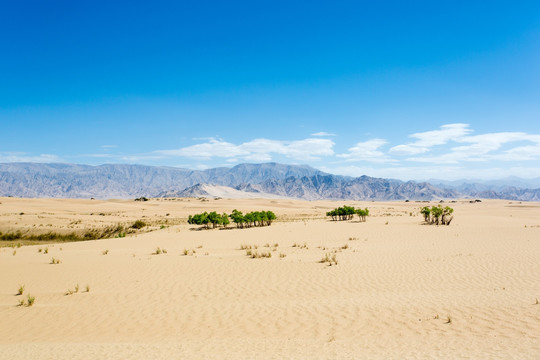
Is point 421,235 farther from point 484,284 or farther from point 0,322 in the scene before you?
point 0,322

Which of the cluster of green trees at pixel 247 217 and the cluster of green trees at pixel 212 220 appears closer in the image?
the cluster of green trees at pixel 212 220

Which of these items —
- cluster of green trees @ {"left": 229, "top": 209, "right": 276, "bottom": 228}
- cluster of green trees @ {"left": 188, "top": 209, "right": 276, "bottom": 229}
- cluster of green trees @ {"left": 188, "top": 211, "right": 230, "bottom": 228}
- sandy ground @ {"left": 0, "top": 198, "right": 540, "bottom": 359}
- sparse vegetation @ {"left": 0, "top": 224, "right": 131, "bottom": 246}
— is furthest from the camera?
cluster of green trees @ {"left": 229, "top": 209, "right": 276, "bottom": 228}

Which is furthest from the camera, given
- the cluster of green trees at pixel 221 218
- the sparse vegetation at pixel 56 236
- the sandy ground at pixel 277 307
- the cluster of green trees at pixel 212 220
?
the cluster of green trees at pixel 221 218

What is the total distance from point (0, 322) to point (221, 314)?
529cm

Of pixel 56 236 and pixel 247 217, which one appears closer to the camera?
pixel 56 236

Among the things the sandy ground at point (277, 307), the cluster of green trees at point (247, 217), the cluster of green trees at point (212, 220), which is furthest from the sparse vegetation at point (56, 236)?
the sandy ground at point (277, 307)

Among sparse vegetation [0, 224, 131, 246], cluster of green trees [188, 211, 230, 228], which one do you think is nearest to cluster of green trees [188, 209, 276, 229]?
cluster of green trees [188, 211, 230, 228]

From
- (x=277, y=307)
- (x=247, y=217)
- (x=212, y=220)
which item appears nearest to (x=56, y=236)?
(x=212, y=220)

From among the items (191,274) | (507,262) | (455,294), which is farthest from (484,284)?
(191,274)

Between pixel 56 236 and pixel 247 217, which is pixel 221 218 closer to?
pixel 247 217

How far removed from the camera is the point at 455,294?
30.0ft

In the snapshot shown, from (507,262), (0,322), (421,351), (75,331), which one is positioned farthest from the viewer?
(507,262)

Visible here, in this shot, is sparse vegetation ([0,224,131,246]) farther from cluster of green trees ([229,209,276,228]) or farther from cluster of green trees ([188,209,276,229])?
cluster of green trees ([229,209,276,228])

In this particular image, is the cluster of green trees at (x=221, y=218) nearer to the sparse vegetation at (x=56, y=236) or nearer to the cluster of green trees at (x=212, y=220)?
the cluster of green trees at (x=212, y=220)
